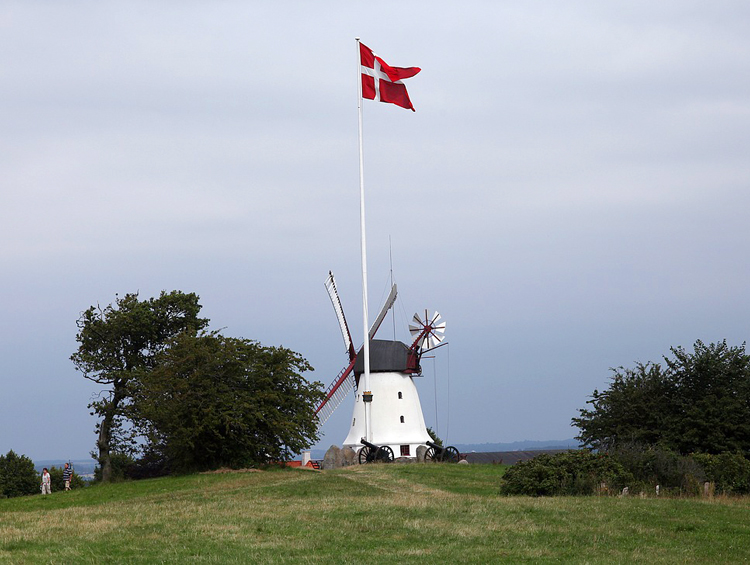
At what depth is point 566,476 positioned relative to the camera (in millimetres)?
27500

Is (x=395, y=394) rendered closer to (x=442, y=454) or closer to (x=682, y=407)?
(x=442, y=454)

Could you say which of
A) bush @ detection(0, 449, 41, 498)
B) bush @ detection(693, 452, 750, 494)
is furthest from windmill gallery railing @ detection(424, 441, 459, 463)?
bush @ detection(0, 449, 41, 498)

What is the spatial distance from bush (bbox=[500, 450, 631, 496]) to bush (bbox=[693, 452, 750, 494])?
363 cm

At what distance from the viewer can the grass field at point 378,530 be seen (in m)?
16.0

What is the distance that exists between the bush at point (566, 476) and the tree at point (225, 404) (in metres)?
13.5

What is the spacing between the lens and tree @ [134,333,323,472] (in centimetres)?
3750

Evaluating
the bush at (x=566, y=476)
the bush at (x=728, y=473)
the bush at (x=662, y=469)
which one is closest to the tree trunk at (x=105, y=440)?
the bush at (x=566, y=476)

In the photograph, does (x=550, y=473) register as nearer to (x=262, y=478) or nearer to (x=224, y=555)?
(x=262, y=478)

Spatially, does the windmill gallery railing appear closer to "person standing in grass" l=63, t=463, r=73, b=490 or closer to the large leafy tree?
the large leafy tree

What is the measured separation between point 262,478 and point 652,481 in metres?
14.6

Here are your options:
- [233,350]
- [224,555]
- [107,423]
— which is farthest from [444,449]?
[224,555]

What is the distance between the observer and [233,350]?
130ft

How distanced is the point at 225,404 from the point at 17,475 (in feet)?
120

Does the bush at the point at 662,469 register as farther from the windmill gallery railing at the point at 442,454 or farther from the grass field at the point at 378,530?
the windmill gallery railing at the point at 442,454
